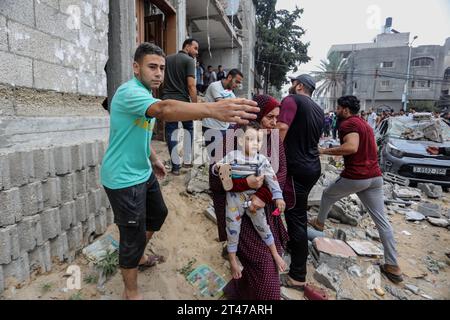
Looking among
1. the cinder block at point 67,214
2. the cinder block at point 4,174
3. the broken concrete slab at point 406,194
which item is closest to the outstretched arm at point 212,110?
the cinder block at point 4,174

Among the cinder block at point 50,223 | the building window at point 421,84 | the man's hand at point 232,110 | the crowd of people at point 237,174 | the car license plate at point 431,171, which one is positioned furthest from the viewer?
the building window at point 421,84

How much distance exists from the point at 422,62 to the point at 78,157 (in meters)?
39.8

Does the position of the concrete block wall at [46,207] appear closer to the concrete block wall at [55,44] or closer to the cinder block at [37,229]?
the cinder block at [37,229]

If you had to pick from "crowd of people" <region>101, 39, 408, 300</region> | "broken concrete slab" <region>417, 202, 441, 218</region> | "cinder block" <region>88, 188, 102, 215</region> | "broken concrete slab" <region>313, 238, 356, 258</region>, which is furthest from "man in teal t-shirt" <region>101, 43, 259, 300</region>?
"broken concrete slab" <region>417, 202, 441, 218</region>

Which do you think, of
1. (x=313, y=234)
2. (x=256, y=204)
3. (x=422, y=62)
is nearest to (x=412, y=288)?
(x=313, y=234)

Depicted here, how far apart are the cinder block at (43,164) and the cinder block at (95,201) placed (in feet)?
1.85

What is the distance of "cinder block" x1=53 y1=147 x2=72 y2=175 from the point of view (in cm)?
229

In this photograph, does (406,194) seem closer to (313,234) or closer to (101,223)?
(313,234)

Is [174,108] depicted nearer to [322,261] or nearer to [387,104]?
[322,261]

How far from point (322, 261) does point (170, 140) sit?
258 centimetres

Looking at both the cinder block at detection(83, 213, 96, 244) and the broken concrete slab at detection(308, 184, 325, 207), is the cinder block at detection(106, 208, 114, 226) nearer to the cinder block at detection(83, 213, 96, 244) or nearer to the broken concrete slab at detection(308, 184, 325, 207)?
the cinder block at detection(83, 213, 96, 244)

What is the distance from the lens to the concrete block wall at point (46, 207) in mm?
1864

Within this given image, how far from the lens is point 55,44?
2.35m

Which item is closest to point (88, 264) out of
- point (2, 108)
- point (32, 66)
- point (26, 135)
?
point (26, 135)
